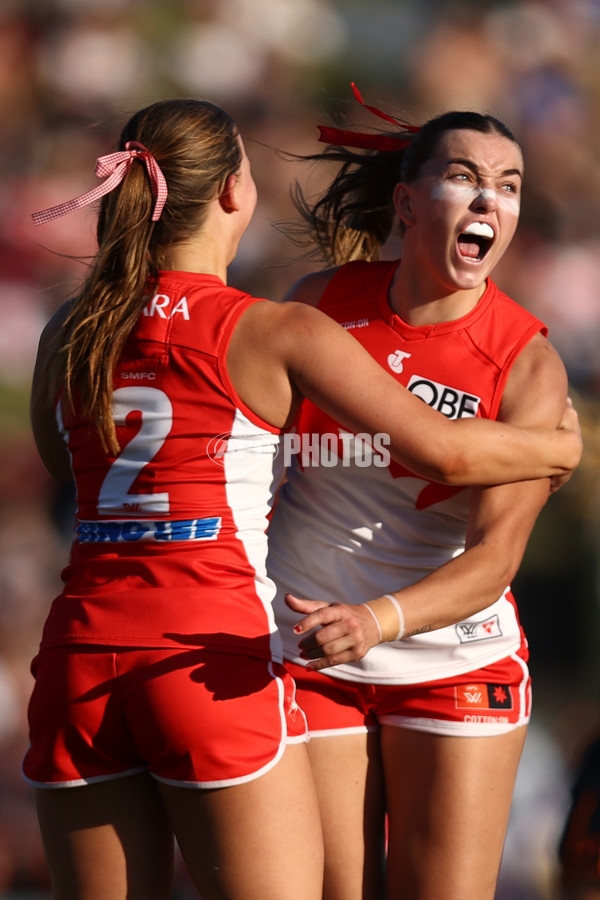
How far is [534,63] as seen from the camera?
18.0ft

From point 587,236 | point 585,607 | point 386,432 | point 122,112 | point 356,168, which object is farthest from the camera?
point 587,236

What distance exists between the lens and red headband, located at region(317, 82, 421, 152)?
2367 millimetres

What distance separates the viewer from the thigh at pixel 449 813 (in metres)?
1.98

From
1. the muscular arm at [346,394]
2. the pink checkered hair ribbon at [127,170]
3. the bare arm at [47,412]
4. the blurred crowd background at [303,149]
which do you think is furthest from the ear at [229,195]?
the blurred crowd background at [303,149]

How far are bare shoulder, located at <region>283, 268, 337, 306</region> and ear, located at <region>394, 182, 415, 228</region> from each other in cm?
19

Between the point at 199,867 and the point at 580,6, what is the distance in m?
5.35

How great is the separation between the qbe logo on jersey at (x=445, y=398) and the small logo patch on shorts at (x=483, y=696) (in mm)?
551

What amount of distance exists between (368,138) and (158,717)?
1464mm

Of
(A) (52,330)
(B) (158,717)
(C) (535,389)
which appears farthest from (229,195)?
(B) (158,717)

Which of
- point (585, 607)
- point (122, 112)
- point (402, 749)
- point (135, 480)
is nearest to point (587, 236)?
point (585, 607)

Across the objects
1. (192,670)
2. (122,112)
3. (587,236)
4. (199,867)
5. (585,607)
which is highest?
(122,112)

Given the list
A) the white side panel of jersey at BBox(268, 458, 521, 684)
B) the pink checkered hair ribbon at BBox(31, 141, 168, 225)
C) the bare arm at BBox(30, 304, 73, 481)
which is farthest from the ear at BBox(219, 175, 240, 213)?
the white side panel of jersey at BBox(268, 458, 521, 684)

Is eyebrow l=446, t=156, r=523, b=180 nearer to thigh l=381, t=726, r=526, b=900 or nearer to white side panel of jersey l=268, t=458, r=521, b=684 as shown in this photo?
white side panel of jersey l=268, t=458, r=521, b=684

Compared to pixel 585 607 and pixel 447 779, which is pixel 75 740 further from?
pixel 585 607
